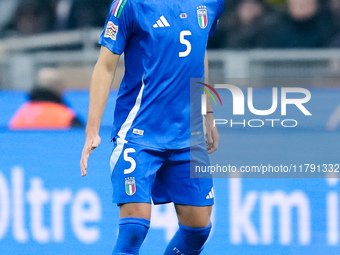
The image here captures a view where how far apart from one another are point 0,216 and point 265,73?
A: 10.6 feet

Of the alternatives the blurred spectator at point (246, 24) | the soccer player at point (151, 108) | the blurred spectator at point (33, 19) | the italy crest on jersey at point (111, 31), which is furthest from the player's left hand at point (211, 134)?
the blurred spectator at point (33, 19)

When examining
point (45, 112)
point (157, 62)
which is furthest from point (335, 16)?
point (157, 62)

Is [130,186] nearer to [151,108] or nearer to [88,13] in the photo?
[151,108]

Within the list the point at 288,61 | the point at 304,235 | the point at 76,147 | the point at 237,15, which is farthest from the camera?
the point at 237,15

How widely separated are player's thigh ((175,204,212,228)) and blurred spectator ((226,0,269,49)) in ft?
13.1

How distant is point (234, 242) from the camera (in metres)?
4.68

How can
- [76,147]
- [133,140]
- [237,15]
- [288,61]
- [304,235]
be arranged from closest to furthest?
[133,140] < [304,235] < [76,147] < [288,61] < [237,15]

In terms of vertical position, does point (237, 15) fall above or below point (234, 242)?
above

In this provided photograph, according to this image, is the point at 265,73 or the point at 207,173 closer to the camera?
the point at 207,173

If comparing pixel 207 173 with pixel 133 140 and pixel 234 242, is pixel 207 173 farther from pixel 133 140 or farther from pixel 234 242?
pixel 234 242

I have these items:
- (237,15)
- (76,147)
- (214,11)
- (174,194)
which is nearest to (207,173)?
(174,194)

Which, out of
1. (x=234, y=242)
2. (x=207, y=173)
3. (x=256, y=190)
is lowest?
(x=234, y=242)

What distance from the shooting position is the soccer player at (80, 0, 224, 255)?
3.61 metres

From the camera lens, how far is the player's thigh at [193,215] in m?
3.84
